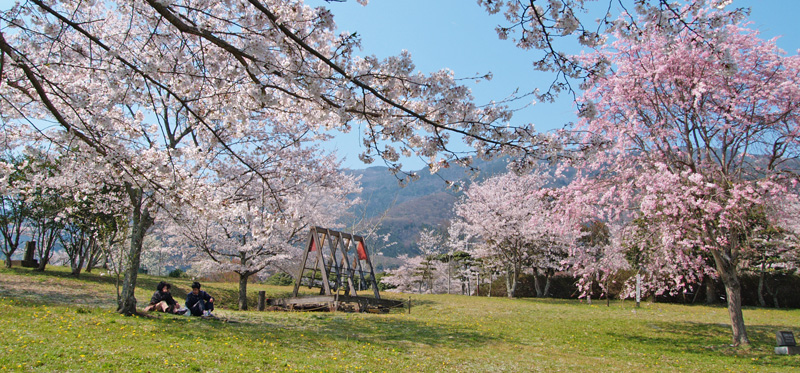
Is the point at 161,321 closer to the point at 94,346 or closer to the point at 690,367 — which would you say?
the point at 94,346

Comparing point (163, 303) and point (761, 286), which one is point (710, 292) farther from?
point (163, 303)

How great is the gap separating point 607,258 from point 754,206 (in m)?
3.67

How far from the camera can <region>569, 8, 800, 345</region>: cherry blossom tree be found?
9445mm

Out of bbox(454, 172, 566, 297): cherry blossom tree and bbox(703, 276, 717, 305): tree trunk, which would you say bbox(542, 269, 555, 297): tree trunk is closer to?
bbox(454, 172, 566, 297): cherry blossom tree

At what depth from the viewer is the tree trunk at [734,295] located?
31.3 feet

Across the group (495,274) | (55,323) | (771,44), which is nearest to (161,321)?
(55,323)

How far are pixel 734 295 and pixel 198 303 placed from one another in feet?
39.1

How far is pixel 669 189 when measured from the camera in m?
9.96

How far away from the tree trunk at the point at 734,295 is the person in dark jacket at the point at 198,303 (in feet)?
38.1

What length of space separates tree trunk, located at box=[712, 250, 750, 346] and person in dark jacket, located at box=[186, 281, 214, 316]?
1162 centimetres

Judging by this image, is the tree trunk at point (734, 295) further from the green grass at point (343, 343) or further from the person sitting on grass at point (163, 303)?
the person sitting on grass at point (163, 303)

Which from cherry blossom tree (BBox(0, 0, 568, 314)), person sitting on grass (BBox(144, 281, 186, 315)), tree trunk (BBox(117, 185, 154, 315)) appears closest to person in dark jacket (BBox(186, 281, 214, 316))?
person sitting on grass (BBox(144, 281, 186, 315))

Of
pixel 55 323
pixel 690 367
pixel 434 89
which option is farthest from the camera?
pixel 690 367

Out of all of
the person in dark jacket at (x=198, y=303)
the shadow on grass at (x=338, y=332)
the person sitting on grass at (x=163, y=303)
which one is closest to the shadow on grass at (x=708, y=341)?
the shadow on grass at (x=338, y=332)
